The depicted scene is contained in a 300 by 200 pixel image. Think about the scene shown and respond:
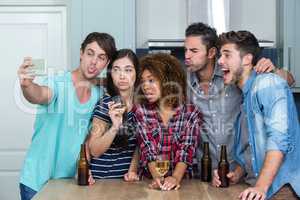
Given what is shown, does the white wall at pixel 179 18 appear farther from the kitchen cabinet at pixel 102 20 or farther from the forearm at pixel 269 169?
the forearm at pixel 269 169

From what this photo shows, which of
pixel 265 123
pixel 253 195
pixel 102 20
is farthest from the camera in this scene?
pixel 102 20

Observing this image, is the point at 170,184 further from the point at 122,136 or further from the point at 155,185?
the point at 122,136

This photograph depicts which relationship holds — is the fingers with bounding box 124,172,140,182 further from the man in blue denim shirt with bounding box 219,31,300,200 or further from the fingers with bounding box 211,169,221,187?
the man in blue denim shirt with bounding box 219,31,300,200

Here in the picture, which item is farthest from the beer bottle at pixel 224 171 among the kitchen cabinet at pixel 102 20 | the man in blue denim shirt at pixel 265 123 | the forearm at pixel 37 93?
the kitchen cabinet at pixel 102 20

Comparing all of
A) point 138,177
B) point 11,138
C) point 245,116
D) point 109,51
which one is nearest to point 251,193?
point 245,116

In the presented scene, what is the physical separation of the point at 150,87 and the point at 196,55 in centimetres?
32

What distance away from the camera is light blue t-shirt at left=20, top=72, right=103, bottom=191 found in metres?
2.39

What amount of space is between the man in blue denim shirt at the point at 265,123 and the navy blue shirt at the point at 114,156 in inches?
20.6

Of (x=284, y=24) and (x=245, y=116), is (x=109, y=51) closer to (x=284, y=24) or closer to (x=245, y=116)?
(x=245, y=116)

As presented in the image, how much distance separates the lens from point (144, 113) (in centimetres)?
240

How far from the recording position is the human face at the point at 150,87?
2.43 m

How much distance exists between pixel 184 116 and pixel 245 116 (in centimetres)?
28

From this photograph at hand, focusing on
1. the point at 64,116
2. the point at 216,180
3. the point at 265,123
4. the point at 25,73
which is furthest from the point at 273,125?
the point at 25,73

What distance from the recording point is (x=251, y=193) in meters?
1.97
